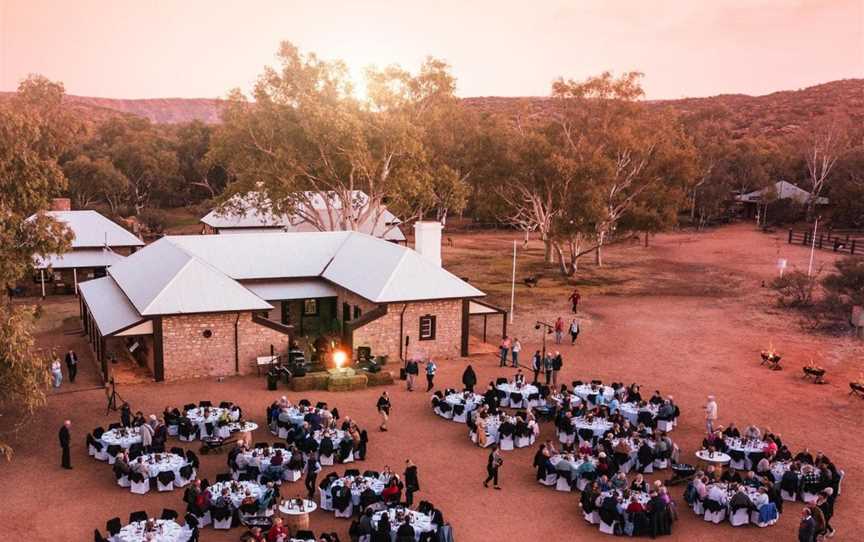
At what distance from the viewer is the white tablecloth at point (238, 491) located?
673 inches

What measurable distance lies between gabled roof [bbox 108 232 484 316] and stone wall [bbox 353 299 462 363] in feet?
2.12

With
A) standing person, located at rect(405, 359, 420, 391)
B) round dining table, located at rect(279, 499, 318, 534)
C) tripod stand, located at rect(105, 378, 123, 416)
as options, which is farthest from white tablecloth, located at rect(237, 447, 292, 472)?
standing person, located at rect(405, 359, 420, 391)

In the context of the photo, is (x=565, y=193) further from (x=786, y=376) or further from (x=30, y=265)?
(x=30, y=265)

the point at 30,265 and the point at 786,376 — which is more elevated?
the point at 30,265

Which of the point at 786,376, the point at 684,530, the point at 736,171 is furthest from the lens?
the point at 736,171

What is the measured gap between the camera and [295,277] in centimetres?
3509

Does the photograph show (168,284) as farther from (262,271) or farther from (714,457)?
(714,457)

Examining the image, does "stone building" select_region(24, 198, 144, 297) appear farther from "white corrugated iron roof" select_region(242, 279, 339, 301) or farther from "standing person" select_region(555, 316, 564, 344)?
"standing person" select_region(555, 316, 564, 344)

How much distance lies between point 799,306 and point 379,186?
27.6 metres

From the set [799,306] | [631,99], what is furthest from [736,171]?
[799,306]

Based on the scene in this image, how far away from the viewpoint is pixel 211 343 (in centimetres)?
2850

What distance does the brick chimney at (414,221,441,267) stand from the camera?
34.6 m

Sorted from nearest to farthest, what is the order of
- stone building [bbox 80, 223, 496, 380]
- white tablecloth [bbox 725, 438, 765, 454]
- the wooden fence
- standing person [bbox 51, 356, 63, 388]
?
1. white tablecloth [bbox 725, 438, 765, 454]
2. standing person [bbox 51, 356, 63, 388]
3. stone building [bbox 80, 223, 496, 380]
4. the wooden fence

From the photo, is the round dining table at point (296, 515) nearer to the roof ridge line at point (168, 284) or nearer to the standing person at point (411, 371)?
the standing person at point (411, 371)
